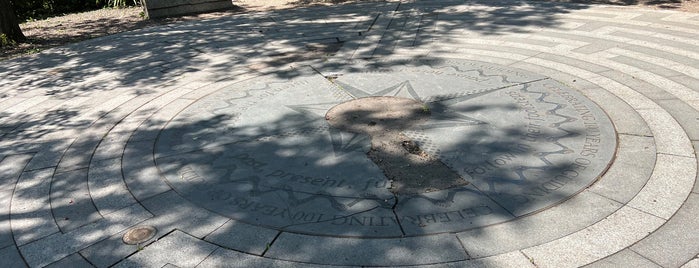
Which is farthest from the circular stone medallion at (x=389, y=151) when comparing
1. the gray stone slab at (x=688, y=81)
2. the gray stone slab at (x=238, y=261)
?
the gray stone slab at (x=688, y=81)

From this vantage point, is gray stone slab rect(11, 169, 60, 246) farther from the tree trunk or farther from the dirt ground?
the tree trunk

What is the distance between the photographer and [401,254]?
416cm

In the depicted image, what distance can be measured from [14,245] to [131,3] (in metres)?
18.5

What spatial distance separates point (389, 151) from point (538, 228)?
2134 mm

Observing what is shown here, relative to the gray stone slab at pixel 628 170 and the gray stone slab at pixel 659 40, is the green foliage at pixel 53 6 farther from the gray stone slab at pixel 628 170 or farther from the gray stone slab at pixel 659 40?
the gray stone slab at pixel 628 170

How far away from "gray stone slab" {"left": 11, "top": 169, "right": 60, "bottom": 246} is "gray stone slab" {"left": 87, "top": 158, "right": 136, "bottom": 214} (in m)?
0.47

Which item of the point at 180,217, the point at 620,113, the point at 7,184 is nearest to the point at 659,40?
the point at 620,113

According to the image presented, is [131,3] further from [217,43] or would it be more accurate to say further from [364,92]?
[364,92]

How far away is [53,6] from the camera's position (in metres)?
21.4

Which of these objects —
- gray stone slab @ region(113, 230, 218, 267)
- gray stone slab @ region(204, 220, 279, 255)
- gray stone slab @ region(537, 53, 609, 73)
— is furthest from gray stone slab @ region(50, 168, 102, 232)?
gray stone slab @ region(537, 53, 609, 73)

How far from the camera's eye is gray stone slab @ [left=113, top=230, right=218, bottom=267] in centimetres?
424

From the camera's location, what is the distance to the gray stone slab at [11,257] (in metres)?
4.36

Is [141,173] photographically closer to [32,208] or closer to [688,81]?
[32,208]

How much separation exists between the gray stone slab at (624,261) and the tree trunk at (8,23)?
16.0 m
